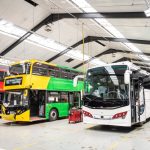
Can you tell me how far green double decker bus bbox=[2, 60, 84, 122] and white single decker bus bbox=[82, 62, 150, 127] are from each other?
3073 millimetres

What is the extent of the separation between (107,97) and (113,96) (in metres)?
0.22

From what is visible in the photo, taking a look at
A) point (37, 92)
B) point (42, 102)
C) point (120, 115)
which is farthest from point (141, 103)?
point (37, 92)

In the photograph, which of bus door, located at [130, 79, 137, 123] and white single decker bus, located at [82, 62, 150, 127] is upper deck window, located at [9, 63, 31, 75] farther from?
bus door, located at [130, 79, 137, 123]

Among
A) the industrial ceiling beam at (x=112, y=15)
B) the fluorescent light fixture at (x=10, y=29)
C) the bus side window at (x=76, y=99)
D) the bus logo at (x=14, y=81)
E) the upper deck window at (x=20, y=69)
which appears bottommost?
the bus side window at (x=76, y=99)

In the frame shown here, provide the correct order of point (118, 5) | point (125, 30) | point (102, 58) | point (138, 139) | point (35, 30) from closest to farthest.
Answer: point (138, 139)
point (118, 5)
point (125, 30)
point (35, 30)
point (102, 58)

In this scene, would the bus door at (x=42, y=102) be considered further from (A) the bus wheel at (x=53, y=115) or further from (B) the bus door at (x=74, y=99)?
(B) the bus door at (x=74, y=99)

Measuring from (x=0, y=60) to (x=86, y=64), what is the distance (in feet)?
33.9

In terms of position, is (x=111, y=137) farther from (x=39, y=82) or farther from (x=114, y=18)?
(x=114, y=18)

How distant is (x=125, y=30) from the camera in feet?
45.3

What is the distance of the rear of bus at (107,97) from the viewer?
27.4 feet

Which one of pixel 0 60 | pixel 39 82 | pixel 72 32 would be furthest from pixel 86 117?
pixel 0 60

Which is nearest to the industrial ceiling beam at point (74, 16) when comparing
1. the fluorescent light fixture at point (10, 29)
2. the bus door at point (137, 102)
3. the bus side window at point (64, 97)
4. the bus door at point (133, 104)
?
the fluorescent light fixture at point (10, 29)

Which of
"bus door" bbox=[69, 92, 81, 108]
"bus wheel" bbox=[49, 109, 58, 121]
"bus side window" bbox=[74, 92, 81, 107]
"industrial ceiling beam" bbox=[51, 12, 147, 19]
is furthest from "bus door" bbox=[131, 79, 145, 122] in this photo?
"bus side window" bbox=[74, 92, 81, 107]

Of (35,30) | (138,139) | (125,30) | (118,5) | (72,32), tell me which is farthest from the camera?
(72,32)
